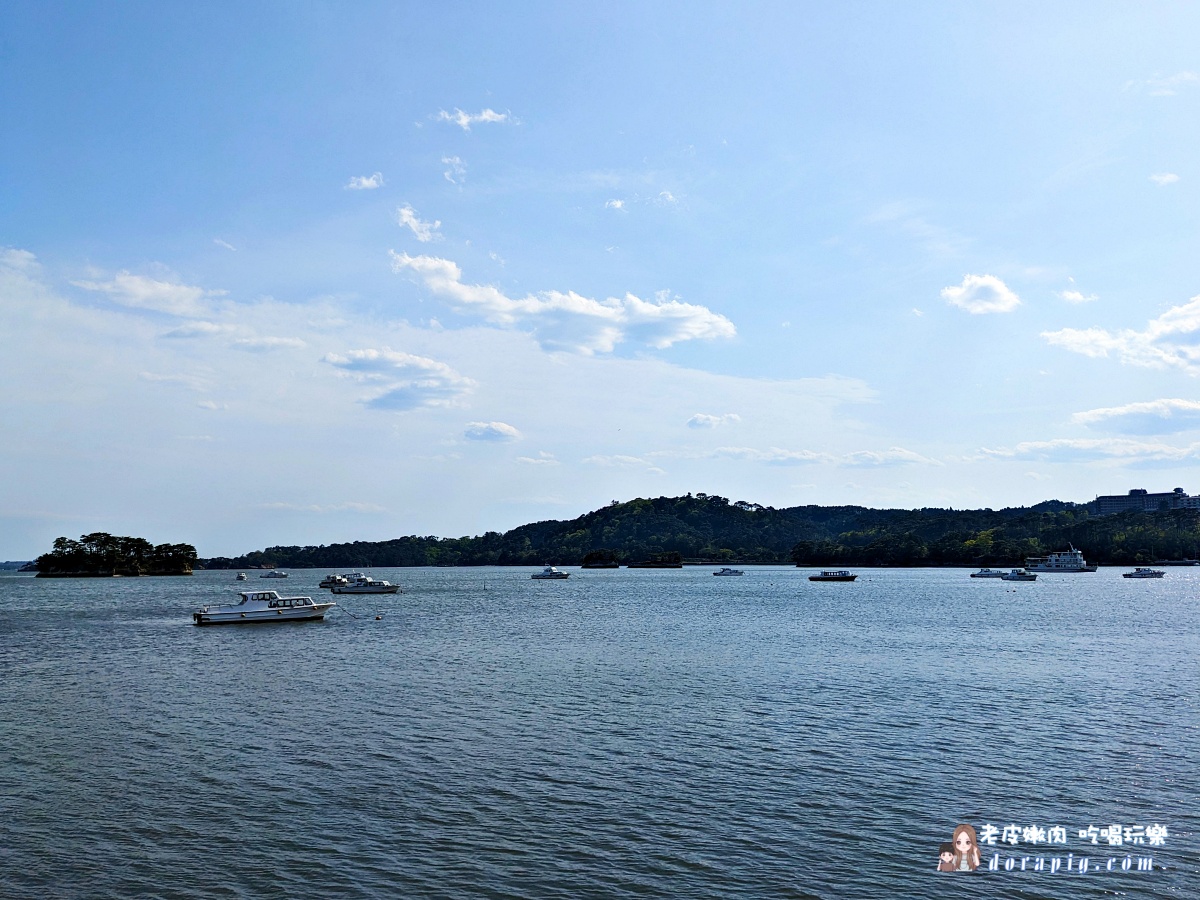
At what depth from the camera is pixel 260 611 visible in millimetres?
93312

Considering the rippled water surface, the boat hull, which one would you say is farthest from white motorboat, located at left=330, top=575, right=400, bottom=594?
the rippled water surface

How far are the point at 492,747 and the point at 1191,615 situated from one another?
94633 mm

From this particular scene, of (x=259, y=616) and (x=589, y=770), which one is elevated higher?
(x=589, y=770)

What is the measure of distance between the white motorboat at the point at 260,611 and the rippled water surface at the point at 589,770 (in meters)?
29.8

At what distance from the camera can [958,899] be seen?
18.2 m

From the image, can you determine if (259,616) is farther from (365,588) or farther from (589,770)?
(589,770)

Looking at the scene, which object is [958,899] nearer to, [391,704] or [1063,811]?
[1063,811]

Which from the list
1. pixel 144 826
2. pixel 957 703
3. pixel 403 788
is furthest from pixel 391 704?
pixel 957 703

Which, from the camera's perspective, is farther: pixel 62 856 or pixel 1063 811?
pixel 1063 811

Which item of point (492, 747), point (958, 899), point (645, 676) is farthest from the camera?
point (645, 676)

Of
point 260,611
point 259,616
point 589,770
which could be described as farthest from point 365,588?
point 589,770

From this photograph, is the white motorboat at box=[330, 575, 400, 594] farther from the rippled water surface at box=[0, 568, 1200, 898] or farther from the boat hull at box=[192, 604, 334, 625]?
the rippled water surface at box=[0, 568, 1200, 898]

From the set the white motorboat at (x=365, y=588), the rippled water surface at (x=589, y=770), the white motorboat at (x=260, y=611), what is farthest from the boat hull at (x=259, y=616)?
the white motorboat at (x=365, y=588)

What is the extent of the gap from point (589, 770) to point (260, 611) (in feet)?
248
